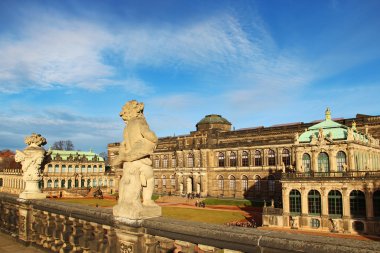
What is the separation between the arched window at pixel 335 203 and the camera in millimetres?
33406

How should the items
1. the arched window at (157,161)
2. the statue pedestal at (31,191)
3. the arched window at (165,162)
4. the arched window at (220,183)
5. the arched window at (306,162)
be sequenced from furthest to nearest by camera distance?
the arched window at (157,161) → the arched window at (165,162) → the arched window at (220,183) → the arched window at (306,162) → the statue pedestal at (31,191)

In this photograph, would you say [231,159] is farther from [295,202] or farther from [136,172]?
[136,172]

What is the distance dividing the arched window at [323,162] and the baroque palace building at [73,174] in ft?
192

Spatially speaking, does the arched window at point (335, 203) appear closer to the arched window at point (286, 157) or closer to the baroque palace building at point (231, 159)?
the baroque palace building at point (231, 159)

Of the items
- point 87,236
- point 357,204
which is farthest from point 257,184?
point 87,236

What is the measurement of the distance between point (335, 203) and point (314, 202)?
2069mm

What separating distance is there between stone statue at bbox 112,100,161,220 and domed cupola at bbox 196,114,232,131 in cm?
6820

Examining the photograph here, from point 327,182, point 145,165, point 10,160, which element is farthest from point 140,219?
point 10,160

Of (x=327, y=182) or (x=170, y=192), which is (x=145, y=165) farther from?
(x=170, y=192)

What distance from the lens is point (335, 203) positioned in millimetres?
33594

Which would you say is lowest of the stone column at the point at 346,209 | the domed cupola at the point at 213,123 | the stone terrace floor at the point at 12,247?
the stone column at the point at 346,209

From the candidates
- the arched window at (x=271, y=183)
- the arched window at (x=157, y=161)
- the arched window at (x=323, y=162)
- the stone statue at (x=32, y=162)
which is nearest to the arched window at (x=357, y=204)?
the arched window at (x=323, y=162)

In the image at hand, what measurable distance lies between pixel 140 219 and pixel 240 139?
61184 millimetres

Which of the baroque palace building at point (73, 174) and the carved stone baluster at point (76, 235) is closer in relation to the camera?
the carved stone baluster at point (76, 235)
